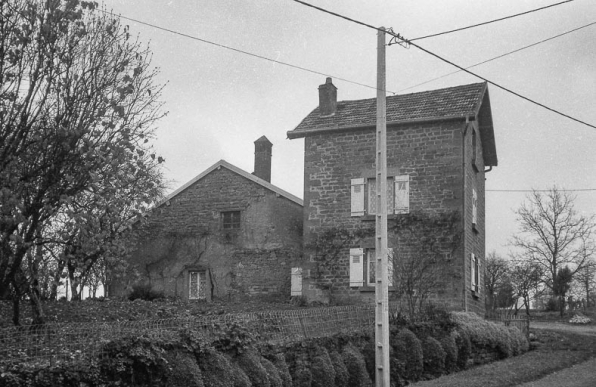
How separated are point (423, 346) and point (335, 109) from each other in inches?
506

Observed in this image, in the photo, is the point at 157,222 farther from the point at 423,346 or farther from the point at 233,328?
the point at 233,328

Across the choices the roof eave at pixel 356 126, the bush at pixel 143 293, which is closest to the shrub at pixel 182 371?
the roof eave at pixel 356 126

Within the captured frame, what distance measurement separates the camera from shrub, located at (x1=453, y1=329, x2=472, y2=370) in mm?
17741

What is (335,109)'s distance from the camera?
2736cm

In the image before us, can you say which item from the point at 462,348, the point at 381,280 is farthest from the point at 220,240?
the point at 381,280

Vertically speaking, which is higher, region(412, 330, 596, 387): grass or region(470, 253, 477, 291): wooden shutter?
region(470, 253, 477, 291): wooden shutter

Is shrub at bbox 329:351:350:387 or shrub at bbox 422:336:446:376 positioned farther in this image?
shrub at bbox 422:336:446:376

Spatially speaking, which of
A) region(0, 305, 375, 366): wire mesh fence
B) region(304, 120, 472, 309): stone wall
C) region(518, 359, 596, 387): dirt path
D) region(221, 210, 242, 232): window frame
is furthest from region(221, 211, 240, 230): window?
region(518, 359, 596, 387): dirt path

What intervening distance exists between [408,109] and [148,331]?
16997 millimetres

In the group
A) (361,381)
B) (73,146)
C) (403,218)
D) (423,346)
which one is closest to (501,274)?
(403,218)

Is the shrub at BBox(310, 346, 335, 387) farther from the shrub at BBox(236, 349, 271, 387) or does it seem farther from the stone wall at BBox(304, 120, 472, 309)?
the stone wall at BBox(304, 120, 472, 309)

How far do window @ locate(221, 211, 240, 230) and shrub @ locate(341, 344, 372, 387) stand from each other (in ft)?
48.8

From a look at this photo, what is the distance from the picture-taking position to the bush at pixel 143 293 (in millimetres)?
27794

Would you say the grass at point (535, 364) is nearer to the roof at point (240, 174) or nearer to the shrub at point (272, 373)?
the shrub at point (272, 373)
